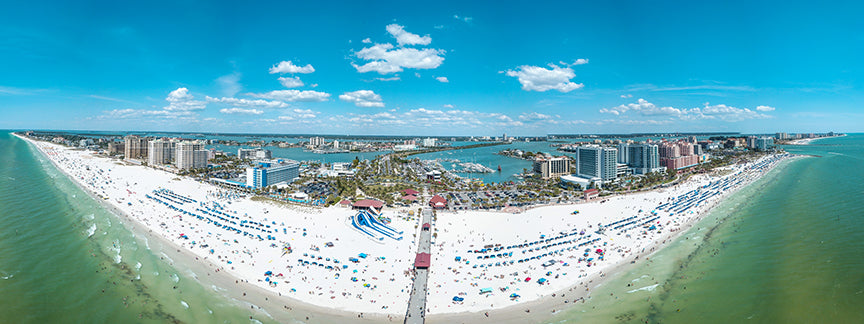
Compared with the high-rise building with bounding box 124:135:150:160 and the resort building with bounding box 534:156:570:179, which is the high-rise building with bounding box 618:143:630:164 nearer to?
the resort building with bounding box 534:156:570:179

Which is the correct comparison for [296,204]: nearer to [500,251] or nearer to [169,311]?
[169,311]

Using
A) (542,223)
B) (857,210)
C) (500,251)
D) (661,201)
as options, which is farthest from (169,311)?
(857,210)

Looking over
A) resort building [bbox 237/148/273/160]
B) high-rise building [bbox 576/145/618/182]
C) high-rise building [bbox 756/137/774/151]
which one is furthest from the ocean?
high-rise building [bbox 756/137/774/151]

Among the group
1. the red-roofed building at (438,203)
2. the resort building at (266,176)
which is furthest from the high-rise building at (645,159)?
the resort building at (266,176)

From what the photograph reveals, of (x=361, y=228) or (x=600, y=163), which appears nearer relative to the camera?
(x=361, y=228)

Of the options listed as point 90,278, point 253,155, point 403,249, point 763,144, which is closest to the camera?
point 90,278

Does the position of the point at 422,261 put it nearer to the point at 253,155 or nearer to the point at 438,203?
the point at 438,203

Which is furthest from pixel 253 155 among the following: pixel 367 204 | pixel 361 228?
pixel 361 228
